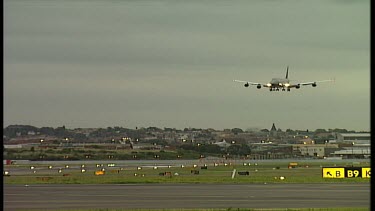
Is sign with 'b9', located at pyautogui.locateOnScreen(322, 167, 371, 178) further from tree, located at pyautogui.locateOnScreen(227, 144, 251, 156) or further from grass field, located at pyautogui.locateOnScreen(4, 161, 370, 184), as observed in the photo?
tree, located at pyautogui.locateOnScreen(227, 144, 251, 156)

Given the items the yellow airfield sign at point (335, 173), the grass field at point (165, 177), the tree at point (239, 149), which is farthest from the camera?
the tree at point (239, 149)

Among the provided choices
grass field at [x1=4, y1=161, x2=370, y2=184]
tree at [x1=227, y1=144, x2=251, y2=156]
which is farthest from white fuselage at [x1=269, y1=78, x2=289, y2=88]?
tree at [x1=227, y1=144, x2=251, y2=156]

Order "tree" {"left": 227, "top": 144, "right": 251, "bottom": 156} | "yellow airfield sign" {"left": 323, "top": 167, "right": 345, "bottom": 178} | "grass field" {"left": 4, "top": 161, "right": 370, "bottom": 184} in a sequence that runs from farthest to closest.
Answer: "tree" {"left": 227, "top": 144, "right": 251, "bottom": 156}, "yellow airfield sign" {"left": 323, "top": 167, "right": 345, "bottom": 178}, "grass field" {"left": 4, "top": 161, "right": 370, "bottom": 184}

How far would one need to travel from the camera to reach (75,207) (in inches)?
1064

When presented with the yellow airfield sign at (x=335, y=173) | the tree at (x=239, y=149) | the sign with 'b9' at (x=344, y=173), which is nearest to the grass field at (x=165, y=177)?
the yellow airfield sign at (x=335, y=173)

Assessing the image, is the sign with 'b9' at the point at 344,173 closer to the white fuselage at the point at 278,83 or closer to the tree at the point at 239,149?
the white fuselage at the point at 278,83

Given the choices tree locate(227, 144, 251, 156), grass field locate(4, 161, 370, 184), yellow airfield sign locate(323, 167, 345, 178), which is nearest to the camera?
grass field locate(4, 161, 370, 184)

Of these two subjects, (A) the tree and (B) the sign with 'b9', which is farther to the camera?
(A) the tree

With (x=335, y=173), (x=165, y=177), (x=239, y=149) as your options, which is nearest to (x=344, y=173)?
(x=335, y=173)

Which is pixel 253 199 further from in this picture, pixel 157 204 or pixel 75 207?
pixel 75 207

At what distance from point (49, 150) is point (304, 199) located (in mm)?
133529

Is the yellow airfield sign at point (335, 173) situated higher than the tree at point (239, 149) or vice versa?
the tree at point (239, 149)

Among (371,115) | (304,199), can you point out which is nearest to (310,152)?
(304,199)

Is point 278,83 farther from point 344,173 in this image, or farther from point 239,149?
point 239,149
